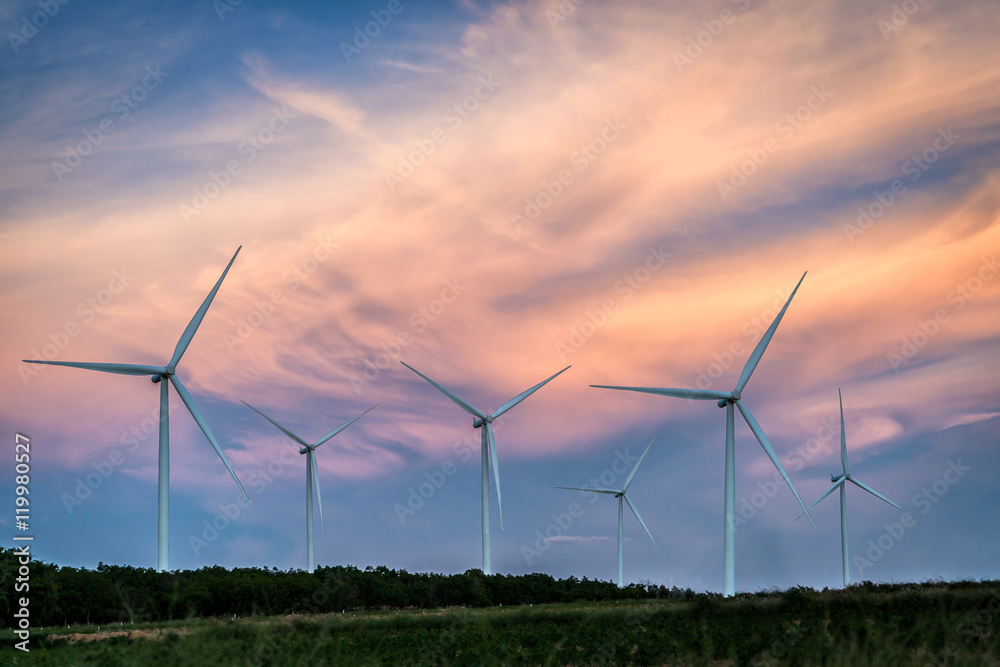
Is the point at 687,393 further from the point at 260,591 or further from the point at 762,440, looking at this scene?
the point at 260,591

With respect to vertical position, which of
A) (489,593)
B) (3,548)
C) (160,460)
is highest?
(160,460)

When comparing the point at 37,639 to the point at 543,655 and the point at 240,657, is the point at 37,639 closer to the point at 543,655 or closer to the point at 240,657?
the point at 240,657

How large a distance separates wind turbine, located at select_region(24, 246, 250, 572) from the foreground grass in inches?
1378

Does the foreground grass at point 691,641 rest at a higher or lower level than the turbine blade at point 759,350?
lower

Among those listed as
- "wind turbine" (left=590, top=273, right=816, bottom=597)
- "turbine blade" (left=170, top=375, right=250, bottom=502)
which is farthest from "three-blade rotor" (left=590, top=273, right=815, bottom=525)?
"turbine blade" (left=170, top=375, right=250, bottom=502)

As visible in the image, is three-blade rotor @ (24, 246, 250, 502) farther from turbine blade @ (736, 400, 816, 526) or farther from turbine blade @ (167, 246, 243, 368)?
turbine blade @ (736, 400, 816, 526)

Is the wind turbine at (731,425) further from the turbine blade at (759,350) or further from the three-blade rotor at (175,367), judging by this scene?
the three-blade rotor at (175,367)

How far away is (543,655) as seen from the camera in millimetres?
30984

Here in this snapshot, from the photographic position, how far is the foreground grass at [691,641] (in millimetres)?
27141

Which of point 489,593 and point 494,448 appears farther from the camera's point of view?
point 494,448

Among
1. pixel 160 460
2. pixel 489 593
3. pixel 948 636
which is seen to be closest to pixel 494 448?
pixel 489 593

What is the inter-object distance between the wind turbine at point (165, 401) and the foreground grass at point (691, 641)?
3499 cm

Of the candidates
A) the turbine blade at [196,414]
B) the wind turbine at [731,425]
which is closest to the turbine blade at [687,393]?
the wind turbine at [731,425]

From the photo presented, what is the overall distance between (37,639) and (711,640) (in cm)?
3491
